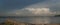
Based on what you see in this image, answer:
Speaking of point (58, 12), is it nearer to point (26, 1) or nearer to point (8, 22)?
point (26, 1)

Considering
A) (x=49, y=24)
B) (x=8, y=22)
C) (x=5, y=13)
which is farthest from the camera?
(x=5, y=13)

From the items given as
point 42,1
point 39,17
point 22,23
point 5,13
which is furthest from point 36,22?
point 5,13

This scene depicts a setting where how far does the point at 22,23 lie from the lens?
1506 millimetres

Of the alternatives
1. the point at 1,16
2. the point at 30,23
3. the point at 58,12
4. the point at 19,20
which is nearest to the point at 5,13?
the point at 1,16

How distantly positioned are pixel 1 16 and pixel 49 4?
66 centimetres

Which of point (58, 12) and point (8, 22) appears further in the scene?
point (58, 12)

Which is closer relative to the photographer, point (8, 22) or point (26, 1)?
point (8, 22)

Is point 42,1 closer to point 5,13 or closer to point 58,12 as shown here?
point 58,12

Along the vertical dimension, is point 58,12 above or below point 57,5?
below

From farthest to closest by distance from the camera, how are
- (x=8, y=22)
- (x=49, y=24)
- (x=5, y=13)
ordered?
(x=5, y=13) < (x=49, y=24) < (x=8, y=22)

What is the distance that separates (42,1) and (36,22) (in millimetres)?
301

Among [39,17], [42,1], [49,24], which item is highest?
[42,1]

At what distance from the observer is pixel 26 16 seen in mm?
1629

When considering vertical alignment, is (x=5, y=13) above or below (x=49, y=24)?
above
